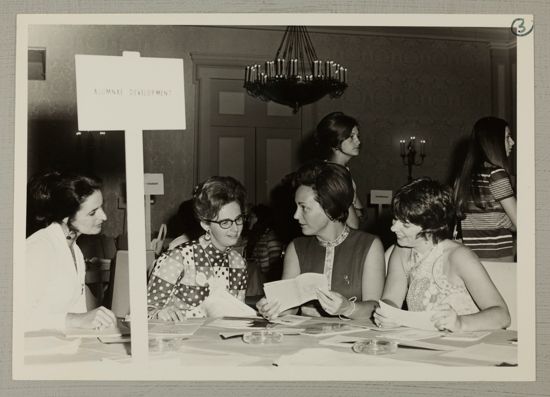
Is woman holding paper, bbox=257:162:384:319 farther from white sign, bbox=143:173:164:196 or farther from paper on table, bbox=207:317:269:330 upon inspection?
white sign, bbox=143:173:164:196

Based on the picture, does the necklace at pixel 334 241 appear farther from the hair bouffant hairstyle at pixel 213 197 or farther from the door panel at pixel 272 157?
the door panel at pixel 272 157

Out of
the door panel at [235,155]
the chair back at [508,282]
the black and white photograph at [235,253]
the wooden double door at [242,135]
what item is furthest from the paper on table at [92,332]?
the door panel at [235,155]

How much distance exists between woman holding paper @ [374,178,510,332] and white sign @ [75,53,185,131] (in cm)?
73

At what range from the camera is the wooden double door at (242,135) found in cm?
310

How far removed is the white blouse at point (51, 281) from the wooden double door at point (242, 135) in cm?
102

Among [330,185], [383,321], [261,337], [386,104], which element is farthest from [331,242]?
[386,104]

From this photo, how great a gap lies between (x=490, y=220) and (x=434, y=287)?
262 mm

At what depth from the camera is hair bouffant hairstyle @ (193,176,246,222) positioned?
2.00m

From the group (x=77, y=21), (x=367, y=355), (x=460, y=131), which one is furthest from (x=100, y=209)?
(x=460, y=131)

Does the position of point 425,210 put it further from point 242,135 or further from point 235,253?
point 242,135

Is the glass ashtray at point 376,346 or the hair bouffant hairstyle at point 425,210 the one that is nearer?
the glass ashtray at point 376,346

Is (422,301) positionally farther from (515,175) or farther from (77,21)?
(77,21)
